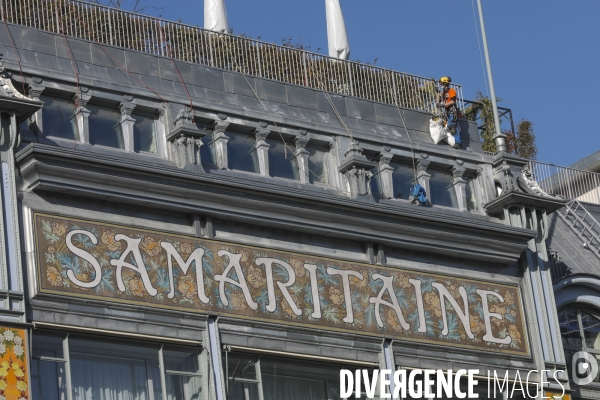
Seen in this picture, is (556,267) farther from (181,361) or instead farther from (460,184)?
(181,361)

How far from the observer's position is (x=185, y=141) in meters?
37.8

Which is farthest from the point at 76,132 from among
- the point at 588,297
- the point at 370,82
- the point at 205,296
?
the point at 588,297

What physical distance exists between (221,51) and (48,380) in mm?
11721

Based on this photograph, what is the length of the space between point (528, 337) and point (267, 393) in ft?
26.8

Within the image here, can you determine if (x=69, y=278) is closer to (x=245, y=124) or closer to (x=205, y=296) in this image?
(x=205, y=296)

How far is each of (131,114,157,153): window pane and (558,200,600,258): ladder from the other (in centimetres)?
1434

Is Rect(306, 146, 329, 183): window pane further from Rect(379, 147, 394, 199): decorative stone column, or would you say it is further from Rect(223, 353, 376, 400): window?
Rect(223, 353, 376, 400): window

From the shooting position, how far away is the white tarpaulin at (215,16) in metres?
43.3

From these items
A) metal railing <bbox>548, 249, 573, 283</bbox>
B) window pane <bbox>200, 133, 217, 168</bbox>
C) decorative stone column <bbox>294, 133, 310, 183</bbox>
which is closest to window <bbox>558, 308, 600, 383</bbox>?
metal railing <bbox>548, 249, 573, 283</bbox>

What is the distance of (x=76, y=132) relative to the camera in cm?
3672

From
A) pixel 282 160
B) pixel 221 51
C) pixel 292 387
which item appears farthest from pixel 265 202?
pixel 221 51

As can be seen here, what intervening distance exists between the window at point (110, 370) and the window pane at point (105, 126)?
5182mm

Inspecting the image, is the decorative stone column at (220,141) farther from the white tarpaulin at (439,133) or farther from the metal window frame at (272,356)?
the white tarpaulin at (439,133)

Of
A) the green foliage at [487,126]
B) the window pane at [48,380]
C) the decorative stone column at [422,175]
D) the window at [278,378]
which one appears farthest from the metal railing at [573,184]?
the window pane at [48,380]
